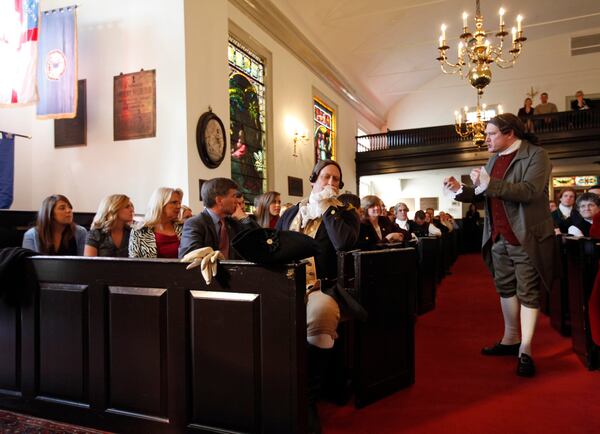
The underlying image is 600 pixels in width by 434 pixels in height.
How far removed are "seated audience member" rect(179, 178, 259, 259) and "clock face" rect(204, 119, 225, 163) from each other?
3.81 metres

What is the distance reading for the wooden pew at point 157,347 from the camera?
1917 millimetres

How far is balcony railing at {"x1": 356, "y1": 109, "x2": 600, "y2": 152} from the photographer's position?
41.5 feet

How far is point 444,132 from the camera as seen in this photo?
46.4 feet

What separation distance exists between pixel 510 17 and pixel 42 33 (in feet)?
42.0

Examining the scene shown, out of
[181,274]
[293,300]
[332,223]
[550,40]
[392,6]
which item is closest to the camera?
[293,300]

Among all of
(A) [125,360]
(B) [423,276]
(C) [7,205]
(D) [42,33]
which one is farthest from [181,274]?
(D) [42,33]

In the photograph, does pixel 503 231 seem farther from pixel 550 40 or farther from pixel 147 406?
pixel 550 40

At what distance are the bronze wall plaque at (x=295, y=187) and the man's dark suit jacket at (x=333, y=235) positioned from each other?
7.43 metres

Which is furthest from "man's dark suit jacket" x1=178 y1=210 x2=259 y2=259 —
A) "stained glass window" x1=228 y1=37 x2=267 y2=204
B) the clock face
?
"stained glass window" x1=228 y1=37 x2=267 y2=204

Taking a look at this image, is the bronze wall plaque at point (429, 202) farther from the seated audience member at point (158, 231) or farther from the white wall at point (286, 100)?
the seated audience member at point (158, 231)

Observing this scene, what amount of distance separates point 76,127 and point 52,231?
12.4 feet

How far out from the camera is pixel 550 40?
16406 mm

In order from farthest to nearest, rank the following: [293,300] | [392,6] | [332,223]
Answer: [392,6] → [332,223] → [293,300]

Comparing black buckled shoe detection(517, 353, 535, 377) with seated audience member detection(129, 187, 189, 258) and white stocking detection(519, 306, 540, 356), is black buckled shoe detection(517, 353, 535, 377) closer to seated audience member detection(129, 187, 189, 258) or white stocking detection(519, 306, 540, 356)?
white stocking detection(519, 306, 540, 356)
